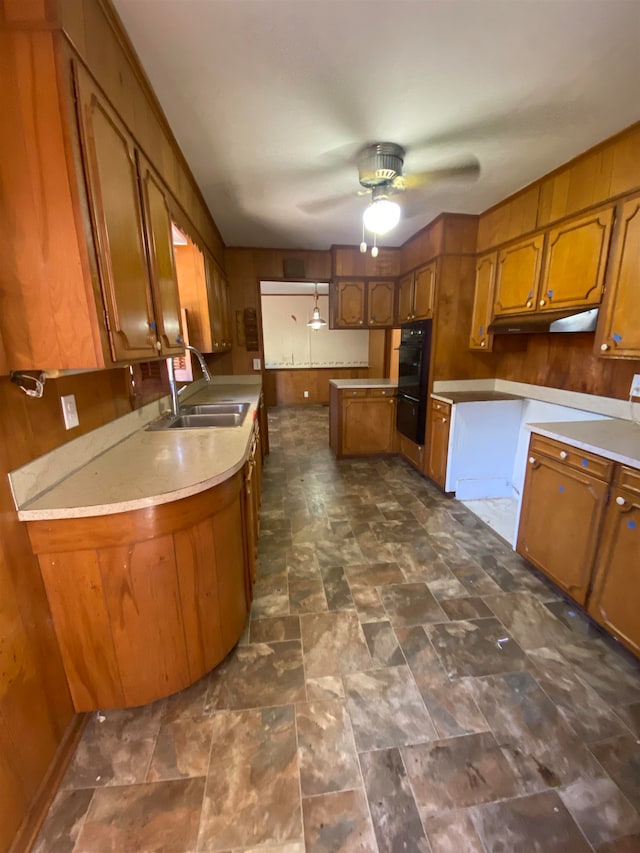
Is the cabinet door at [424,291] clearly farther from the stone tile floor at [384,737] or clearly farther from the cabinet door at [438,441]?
the stone tile floor at [384,737]

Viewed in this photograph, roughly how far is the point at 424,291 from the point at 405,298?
1.69 feet

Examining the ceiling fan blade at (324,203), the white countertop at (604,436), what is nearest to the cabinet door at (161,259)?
the ceiling fan blade at (324,203)

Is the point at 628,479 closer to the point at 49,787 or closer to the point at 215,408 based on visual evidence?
the point at 49,787

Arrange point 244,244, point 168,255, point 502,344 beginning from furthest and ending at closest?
point 244,244
point 502,344
point 168,255

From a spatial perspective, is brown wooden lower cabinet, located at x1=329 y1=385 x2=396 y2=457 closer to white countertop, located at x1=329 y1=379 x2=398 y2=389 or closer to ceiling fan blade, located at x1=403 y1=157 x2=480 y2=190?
white countertop, located at x1=329 y1=379 x2=398 y2=389

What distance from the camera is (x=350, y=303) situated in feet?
13.7

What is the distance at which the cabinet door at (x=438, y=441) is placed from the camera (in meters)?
3.22

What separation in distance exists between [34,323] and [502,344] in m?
3.52

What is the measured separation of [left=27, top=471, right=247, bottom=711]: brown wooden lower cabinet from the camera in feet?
3.85

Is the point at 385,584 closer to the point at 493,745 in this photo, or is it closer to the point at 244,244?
the point at 493,745

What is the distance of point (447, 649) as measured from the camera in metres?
1.67

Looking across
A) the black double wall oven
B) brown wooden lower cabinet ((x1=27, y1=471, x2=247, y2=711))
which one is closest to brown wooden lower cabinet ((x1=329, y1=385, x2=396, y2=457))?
the black double wall oven

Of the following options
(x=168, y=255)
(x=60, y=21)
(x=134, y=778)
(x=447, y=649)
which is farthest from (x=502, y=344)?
(x=134, y=778)

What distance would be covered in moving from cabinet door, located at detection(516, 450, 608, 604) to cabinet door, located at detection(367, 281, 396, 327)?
2728mm
